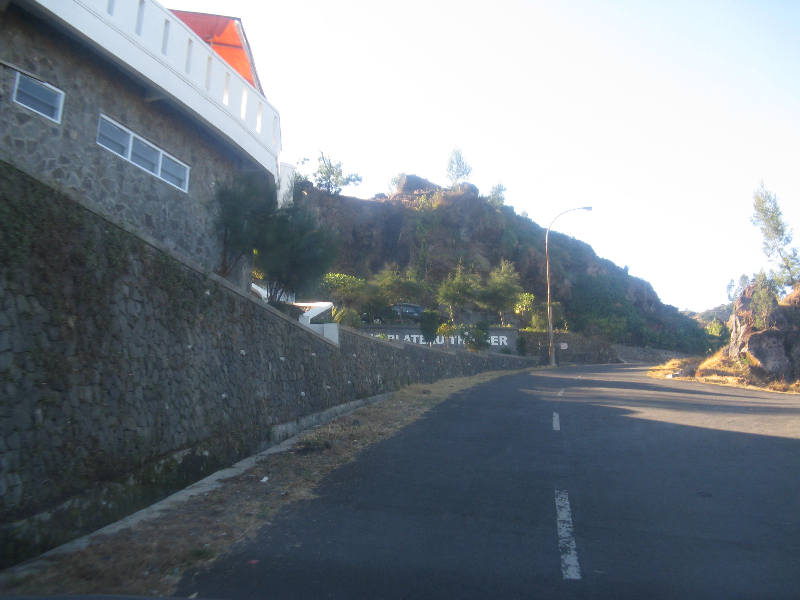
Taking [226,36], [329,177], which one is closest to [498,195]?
[329,177]

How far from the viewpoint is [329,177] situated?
207 ft

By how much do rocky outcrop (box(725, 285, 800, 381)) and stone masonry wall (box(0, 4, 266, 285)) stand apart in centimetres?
2466

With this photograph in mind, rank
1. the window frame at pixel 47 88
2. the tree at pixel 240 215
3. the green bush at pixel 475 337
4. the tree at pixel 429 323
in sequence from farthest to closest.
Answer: the green bush at pixel 475 337
the tree at pixel 429 323
the tree at pixel 240 215
the window frame at pixel 47 88

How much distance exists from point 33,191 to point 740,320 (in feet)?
102

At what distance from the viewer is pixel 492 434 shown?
408 inches

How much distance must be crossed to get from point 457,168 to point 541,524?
260 feet

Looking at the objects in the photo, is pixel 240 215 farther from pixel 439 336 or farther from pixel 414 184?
pixel 414 184

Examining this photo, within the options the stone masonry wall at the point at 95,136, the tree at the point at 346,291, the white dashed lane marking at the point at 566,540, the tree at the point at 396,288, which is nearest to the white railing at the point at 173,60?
the stone masonry wall at the point at 95,136

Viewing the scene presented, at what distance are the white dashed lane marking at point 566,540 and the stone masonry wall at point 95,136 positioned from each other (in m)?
6.33

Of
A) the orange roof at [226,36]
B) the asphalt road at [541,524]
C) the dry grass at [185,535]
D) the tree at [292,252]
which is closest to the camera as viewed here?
the dry grass at [185,535]

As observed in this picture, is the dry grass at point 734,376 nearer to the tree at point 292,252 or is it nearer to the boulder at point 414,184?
the tree at point 292,252

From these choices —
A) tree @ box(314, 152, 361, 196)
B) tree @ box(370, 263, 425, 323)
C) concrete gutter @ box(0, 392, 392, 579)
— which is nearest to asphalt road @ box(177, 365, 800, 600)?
concrete gutter @ box(0, 392, 392, 579)

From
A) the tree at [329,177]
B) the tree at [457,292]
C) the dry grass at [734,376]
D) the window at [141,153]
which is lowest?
the dry grass at [734,376]

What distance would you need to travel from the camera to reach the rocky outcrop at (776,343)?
25.8m
